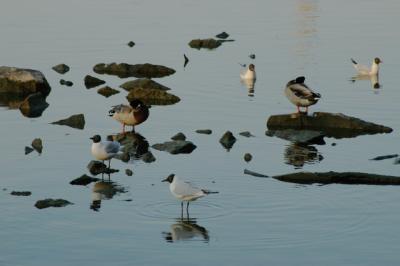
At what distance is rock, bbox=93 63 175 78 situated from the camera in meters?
43.7

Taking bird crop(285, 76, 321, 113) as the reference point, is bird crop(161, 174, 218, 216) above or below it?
below

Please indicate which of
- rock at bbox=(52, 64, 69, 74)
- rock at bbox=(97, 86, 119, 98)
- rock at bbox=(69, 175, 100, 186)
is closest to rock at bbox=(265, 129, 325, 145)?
rock at bbox=(69, 175, 100, 186)

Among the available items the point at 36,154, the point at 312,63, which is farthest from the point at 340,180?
the point at 312,63

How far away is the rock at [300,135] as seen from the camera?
3212 cm

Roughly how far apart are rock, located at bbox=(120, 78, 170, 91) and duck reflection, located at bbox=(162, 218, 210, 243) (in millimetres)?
16438

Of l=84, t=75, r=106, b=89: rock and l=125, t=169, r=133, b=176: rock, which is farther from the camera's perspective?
l=84, t=75, r=106, b=89: rock

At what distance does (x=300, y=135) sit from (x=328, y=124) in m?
1.84

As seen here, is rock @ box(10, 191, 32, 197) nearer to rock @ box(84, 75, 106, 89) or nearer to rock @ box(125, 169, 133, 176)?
rock @ box(125, 169, 133, 176)

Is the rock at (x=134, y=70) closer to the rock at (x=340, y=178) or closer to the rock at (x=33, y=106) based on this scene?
the rock at (x=33, y=106)

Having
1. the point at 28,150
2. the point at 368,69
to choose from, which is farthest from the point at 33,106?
the point at 368,69

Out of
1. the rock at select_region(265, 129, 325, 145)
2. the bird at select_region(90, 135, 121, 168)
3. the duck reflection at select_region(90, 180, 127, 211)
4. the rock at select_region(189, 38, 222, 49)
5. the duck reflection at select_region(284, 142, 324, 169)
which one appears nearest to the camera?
the duck reflection at select_region(90, 180, 127, 211)

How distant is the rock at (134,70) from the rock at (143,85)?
312 centimetres

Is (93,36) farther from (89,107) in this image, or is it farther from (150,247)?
(150,247)

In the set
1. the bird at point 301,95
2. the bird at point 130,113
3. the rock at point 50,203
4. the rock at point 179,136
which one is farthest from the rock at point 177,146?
the rock at point 50,203
